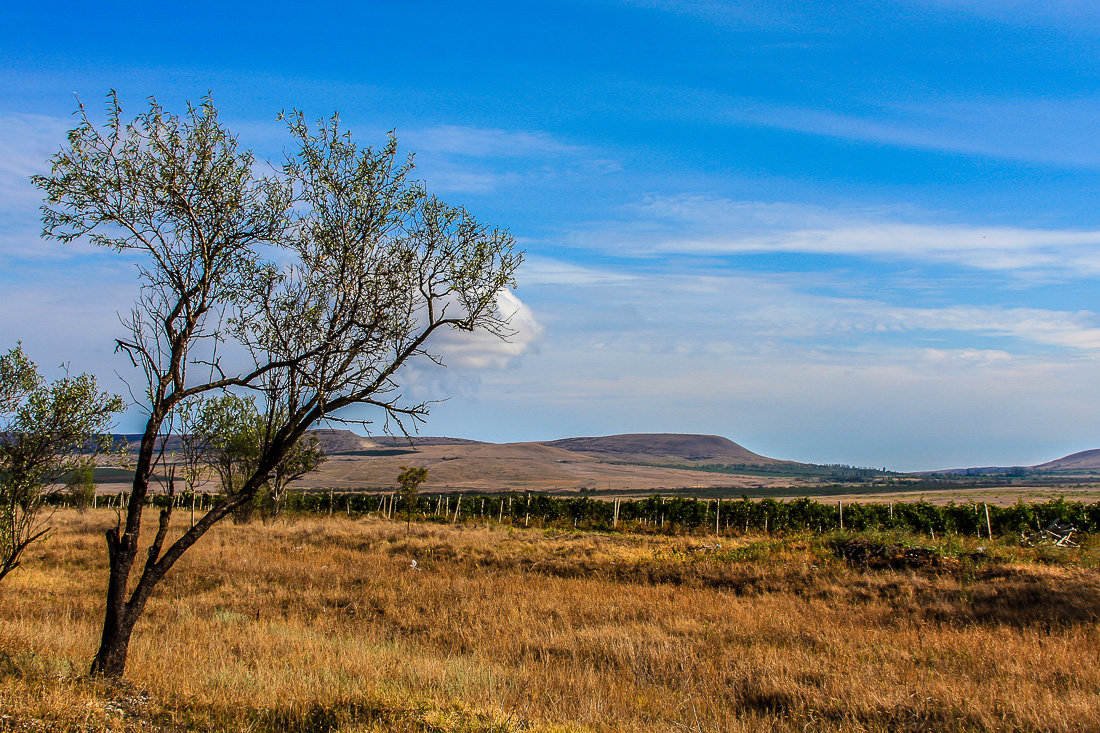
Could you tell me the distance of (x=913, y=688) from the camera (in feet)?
30.2

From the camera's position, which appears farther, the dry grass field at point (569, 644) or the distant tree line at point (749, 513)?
the distant tree line at point (749, 513)

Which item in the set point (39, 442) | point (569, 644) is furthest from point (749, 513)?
point (39, 442)

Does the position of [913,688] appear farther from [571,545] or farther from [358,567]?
[571,545]

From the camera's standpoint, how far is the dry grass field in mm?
7781

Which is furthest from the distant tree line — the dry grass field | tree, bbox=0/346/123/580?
tree, bbox=0/346/123/580

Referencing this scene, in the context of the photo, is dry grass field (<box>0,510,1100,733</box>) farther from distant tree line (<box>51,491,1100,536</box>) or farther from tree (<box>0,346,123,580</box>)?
distant tree line (<box>51,491,1100,536</box>)

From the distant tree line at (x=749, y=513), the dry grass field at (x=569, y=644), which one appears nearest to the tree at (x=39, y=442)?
the dry grass field at (x=569, y=644)

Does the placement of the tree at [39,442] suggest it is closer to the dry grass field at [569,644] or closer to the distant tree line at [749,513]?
the dry grass field at [569,644]

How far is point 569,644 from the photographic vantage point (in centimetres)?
1262

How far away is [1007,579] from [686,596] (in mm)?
8930

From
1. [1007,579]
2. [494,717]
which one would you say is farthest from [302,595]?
[1007,579]

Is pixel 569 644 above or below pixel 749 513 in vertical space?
above

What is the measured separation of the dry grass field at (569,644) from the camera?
778 cm

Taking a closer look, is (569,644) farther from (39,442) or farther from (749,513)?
(749,513)
